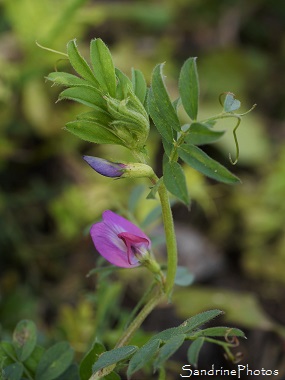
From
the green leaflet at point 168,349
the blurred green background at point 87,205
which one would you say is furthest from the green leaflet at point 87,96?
the blurred green background at point 87,205

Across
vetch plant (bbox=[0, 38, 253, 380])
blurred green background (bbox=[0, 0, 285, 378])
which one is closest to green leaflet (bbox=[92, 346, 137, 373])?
vetch plant (bbox=[0, 38, 253, 380])

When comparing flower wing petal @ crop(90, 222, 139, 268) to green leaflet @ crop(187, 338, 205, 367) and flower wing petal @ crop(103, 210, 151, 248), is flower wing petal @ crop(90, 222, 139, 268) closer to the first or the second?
flower wing petal @ crop(103, 210, 151, 248)

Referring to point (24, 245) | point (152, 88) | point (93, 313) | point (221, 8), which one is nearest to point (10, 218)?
point (24, 245)

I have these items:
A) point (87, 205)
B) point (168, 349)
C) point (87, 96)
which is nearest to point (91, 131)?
point (87, 96)

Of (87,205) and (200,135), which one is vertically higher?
(200,135)

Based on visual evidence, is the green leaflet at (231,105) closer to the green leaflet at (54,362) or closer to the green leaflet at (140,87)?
the green leaflet at (140,87)

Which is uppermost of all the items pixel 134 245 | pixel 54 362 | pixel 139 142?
pixel 139 142

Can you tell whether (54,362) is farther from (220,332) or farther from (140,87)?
(140,87)
